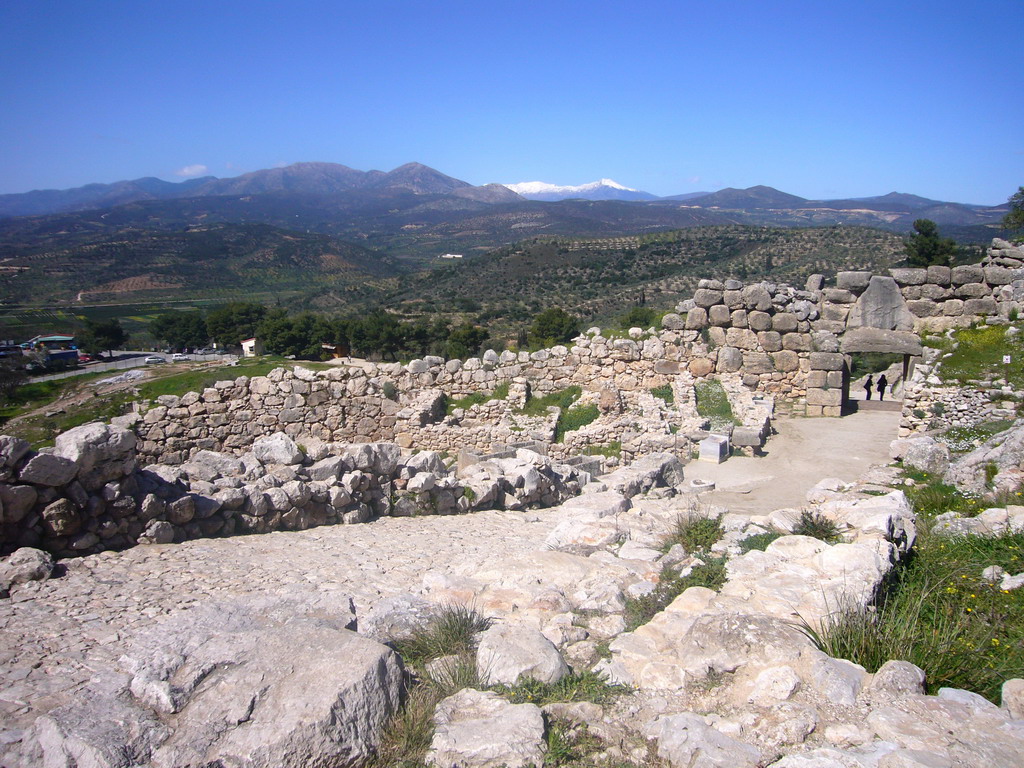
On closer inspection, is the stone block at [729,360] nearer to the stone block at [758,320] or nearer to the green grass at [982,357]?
the stone block at [758,320]

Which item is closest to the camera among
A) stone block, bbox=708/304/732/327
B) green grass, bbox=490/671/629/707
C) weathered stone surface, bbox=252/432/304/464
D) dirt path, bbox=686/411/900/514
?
green grass, bbox=490/671/629/707

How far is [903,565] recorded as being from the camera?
523 cm

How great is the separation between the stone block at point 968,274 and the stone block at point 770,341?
404cm

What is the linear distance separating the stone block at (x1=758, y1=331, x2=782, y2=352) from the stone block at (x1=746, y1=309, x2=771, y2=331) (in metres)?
0.15

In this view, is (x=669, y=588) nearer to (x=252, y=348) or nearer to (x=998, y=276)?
(x=998, y=276)

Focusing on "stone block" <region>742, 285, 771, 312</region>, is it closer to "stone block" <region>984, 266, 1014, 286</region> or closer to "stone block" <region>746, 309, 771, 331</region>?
"stone block" <region>746, 309, 771, 331</region>

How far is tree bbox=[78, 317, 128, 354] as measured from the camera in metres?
58.6

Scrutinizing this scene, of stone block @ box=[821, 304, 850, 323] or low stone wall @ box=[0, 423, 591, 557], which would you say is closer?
low stone wall @ box=[0, 423, 591, 557]

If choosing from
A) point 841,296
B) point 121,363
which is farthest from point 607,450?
point 121,363

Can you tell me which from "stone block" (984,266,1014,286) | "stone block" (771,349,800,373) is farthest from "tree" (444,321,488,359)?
"stone block" (984,266,1014,286)

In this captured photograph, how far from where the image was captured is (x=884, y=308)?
49.2 feet

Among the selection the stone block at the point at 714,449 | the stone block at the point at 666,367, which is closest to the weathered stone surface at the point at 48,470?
the stone block at the point at 714,449

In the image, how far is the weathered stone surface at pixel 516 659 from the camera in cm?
380

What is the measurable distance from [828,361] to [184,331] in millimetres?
62094
